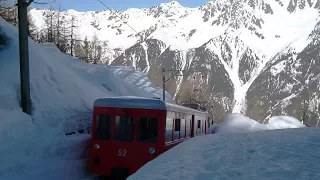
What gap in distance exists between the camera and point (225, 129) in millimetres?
43375

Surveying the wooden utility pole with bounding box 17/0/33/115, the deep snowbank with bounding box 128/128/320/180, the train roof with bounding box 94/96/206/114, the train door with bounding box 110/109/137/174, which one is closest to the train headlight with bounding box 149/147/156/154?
the train door with bounding box 110/109/137/174

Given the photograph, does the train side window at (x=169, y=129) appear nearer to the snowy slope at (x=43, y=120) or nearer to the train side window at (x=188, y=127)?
the snowy slope at (x=43, y=120)

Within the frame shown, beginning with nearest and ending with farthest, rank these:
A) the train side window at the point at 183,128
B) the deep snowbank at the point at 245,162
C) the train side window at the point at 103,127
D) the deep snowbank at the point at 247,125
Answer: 1. the deep snowbank at the point at 245,162
2. the train side window at the point at 103,127
3. the train side window at the point at 183,128
4. the deep snowbank at the point at 247,125

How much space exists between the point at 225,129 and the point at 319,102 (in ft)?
499

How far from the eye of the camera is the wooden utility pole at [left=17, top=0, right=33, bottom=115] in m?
13.8

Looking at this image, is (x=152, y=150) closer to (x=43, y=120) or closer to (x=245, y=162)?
(x=43, y=120)

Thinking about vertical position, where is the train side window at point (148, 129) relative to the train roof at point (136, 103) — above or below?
below

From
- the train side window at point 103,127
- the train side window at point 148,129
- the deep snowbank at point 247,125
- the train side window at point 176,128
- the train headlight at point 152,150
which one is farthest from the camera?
the deep snowbank at point 247,125

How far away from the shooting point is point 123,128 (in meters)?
12.4

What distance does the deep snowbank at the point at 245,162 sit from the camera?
19.9 feet

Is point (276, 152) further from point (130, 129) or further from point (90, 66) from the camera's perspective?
point (90, 66)

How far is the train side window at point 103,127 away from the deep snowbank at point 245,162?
13.5ft

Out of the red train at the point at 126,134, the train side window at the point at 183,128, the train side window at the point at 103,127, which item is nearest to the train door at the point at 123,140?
the red train at the point at 126,134

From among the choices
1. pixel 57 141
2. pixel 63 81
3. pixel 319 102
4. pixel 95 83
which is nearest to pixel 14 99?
pixel 57 141
